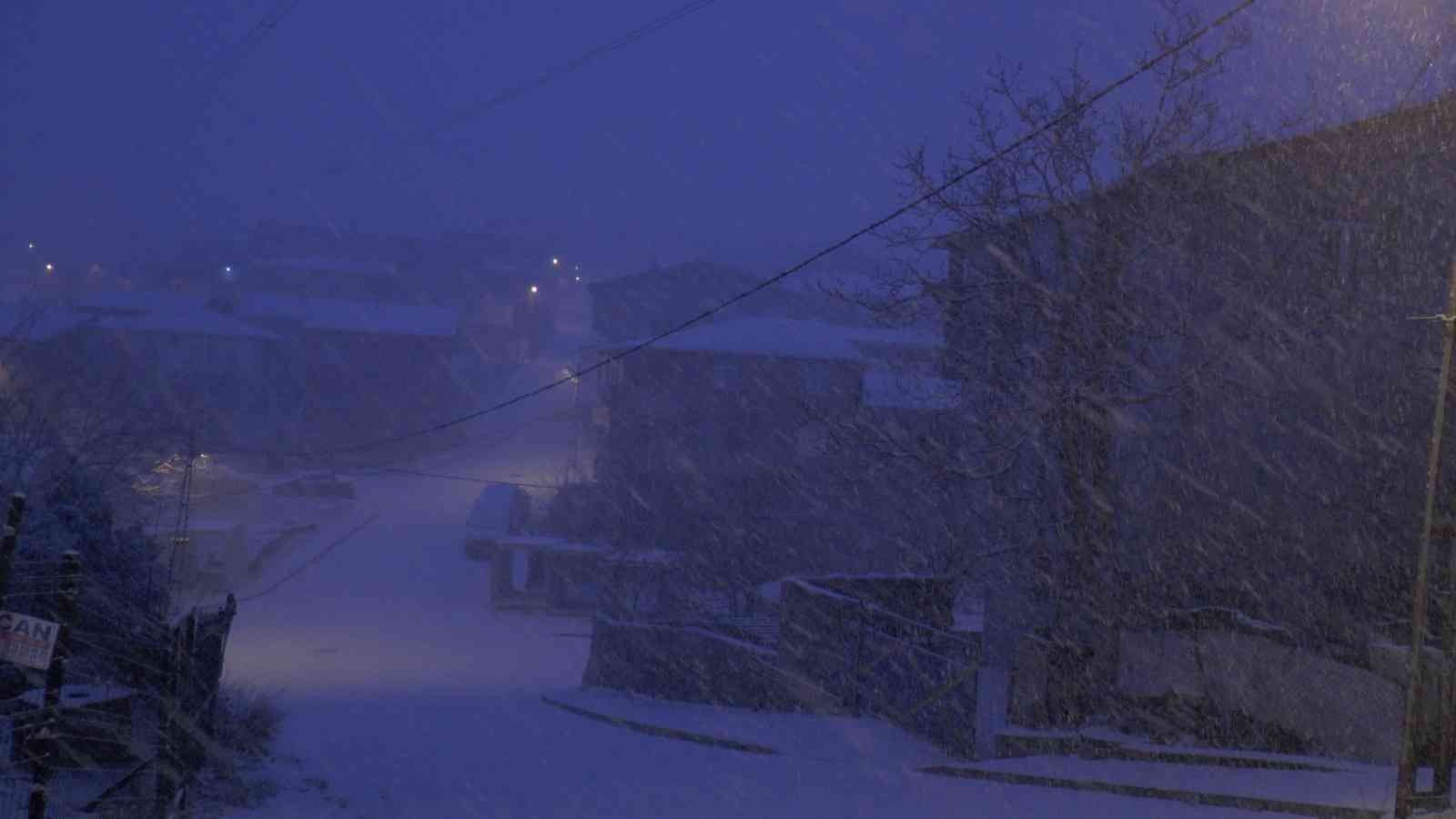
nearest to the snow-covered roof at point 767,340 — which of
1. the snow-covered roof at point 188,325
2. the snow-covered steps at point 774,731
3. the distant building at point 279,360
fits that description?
the distant building at point 279,360

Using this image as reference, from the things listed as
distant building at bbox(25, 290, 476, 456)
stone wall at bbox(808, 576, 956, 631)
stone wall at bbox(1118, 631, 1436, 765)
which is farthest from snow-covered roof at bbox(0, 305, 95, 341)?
stone wall at bbox(1118, 631, 1436, 765)

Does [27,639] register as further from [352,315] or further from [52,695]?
[352,315]

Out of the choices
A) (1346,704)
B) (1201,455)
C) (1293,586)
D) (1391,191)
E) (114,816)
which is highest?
(1391,191)

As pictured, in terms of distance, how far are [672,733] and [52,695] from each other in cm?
936

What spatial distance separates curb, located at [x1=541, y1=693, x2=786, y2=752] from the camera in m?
12.6

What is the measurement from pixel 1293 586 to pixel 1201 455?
76.8 inches

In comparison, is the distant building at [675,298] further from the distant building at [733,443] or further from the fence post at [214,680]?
the fence post at [214,680]

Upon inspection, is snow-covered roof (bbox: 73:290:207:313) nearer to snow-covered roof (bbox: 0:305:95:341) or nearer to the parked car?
snow-covered roof (bbox: 0:305:95:341)

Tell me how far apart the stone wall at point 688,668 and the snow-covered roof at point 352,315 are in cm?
4156

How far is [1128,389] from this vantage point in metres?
12.2

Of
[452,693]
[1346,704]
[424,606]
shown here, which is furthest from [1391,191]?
[424,606]

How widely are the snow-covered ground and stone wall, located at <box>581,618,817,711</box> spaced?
4.00 feet

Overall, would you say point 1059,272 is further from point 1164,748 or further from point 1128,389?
point 1164,748

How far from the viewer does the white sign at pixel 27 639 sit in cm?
518
